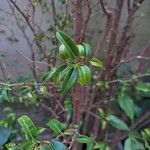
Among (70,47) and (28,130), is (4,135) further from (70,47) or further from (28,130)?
(70,47)

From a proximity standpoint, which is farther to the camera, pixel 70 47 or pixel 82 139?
pixel 82 139

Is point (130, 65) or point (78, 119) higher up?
point (130, 65)

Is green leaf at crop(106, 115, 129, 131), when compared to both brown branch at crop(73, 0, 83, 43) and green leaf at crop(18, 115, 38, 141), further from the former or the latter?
green leaf at crop(18, 115, 38, 141)

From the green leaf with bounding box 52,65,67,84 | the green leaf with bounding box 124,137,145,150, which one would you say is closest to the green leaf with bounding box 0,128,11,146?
the green leaf with bounding box 124,137,145,150

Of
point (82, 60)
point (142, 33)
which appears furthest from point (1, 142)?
point (142, 33)

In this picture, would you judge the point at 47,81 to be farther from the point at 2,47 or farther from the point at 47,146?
the point at 2,47

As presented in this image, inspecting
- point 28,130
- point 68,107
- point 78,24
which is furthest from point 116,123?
point 28,130

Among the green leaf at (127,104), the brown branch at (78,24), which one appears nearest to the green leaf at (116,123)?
the green leaf at (127,104)

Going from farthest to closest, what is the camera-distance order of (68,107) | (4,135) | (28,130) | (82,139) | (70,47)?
(68,107)
(4,135)
(82,139)
(28,130)
(70,47)

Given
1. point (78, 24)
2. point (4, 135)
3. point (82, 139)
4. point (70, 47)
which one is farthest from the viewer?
point (4, 135)
